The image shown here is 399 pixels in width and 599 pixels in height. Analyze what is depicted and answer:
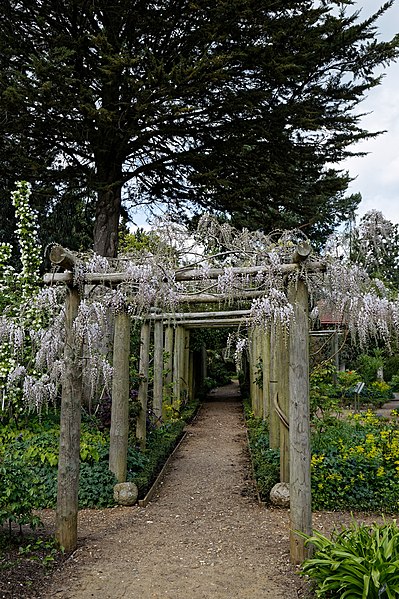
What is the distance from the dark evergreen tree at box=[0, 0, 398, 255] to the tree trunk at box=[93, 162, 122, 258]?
2 centimetres

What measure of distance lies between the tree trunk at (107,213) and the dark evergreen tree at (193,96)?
0.02 metres

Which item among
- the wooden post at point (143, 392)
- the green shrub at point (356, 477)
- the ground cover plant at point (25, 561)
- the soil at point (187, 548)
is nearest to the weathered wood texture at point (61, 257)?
the ground cover plant at point (25, 561)

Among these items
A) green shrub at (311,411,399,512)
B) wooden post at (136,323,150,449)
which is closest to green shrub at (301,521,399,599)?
green shrub at (311,411,399,512)

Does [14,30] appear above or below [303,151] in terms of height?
above

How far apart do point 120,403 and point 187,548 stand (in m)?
2.04

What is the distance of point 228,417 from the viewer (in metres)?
13.9

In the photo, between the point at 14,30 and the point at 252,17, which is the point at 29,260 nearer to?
the point at 14,30

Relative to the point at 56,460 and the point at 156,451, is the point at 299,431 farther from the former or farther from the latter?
the point at 156,451

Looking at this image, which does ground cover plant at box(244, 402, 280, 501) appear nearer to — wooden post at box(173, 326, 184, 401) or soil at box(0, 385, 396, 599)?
soil at box(0, 385, 396, 599)

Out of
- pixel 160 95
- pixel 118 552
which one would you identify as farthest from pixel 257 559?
pixel 160 95

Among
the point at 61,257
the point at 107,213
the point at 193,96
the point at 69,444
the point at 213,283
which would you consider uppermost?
the point at 193,96

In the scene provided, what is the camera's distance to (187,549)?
4.64 m

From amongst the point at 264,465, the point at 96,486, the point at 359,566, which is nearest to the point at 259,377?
the point at 264,465

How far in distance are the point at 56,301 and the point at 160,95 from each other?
320cm
